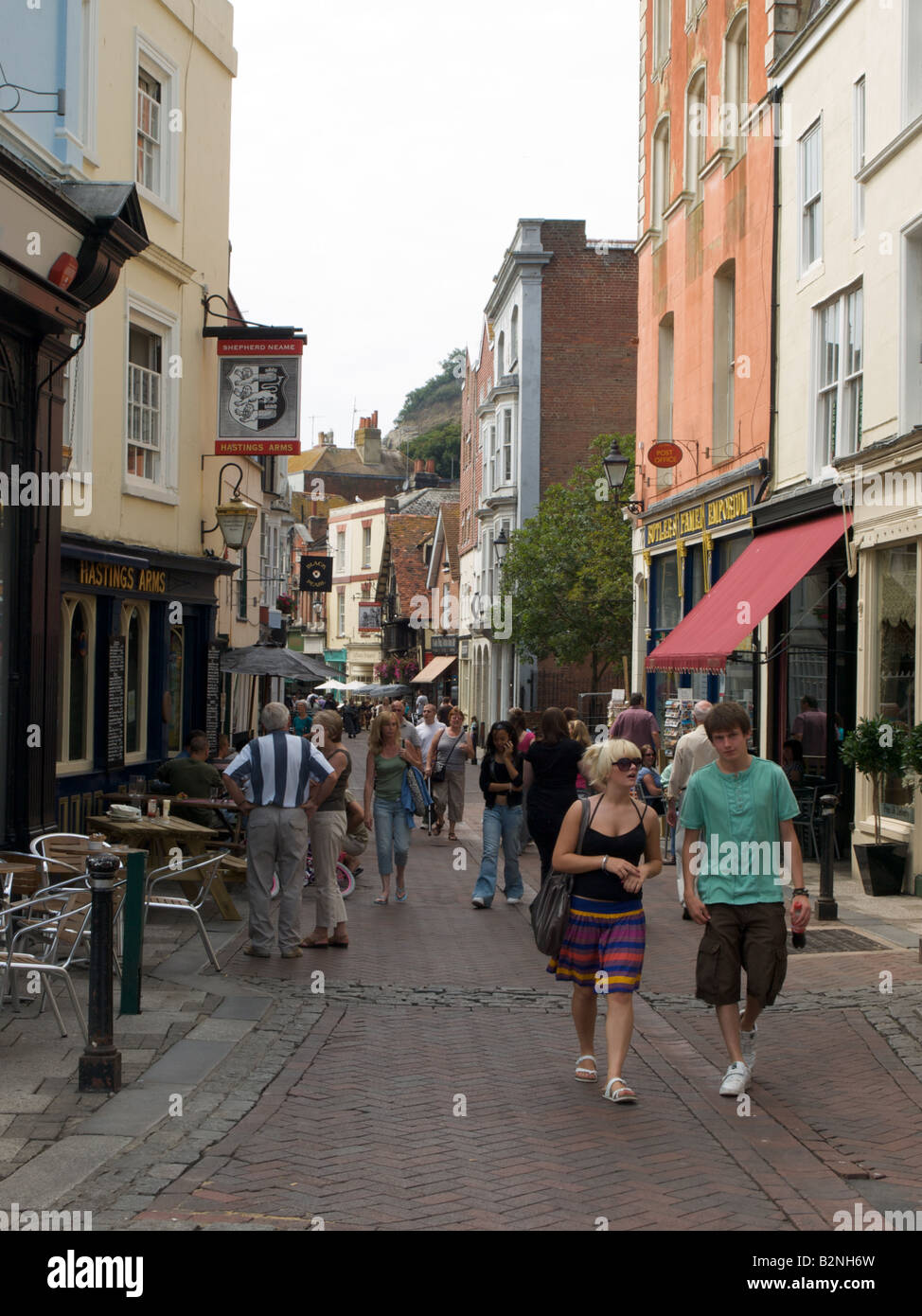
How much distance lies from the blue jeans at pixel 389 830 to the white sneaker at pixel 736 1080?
655 cm

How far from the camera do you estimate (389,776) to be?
12992 mm

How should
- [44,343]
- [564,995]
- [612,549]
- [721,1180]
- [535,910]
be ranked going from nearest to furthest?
[721,1180], [535,910], [564,995], [44,343], [612,549]

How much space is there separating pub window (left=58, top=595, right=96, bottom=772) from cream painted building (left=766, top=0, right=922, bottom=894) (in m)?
8.11

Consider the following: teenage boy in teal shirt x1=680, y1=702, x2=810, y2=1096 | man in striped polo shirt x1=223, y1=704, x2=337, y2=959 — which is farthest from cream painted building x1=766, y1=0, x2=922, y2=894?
teenage boy in teal shirt x1=680, y1=702, x2=810, y2=1096

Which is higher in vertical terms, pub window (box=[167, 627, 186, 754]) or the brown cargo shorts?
pub window (box=[167, 627, 186, 754])

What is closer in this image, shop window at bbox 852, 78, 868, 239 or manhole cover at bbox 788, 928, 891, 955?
manhole cover at bbox 788, 928, 891, 955

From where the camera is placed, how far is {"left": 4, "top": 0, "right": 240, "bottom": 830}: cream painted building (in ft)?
47.2

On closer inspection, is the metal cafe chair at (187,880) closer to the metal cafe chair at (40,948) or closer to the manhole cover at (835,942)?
the metal cafe chair at (40,948)

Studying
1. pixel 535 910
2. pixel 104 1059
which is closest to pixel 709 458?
pixel 535 910

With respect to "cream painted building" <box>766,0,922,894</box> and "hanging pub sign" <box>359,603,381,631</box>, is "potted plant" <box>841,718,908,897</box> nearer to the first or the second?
"cream painted building" <box>766,0,922,894</box>

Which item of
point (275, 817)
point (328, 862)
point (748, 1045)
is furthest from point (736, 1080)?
point (328, 862)

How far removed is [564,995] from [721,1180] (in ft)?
12.4
